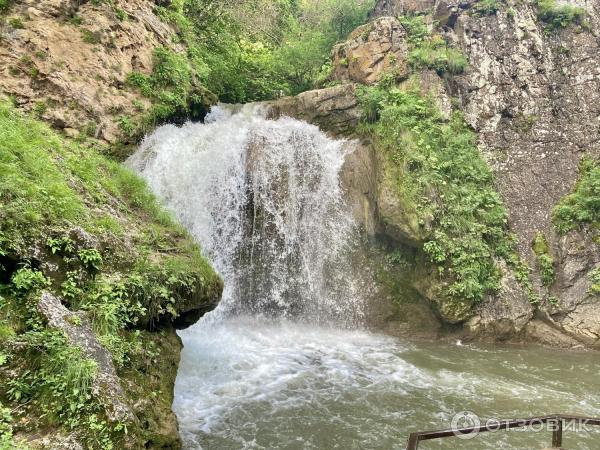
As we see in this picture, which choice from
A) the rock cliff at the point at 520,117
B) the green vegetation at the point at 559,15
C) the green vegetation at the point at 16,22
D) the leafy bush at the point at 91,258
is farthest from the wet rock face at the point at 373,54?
the leafy bush at the point at 91,258

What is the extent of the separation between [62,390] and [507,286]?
11392mm

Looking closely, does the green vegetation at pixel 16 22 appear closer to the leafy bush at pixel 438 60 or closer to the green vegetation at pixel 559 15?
the leafy bush at pixel 438 60

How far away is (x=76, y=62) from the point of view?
10656mm

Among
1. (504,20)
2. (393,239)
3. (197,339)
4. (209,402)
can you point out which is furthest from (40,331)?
(504,20)

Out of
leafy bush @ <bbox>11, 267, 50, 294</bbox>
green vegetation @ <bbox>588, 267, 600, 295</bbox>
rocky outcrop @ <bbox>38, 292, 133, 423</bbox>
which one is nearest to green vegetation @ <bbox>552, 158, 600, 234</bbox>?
green vegetation @ <bbox>588, 267, 600, 295</bbox>

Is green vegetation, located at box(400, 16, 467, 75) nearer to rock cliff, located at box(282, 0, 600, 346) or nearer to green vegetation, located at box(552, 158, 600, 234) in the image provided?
rock cliff, located at box(282, 0, 600, 346)

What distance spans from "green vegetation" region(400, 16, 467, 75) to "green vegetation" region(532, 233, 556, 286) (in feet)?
23.2

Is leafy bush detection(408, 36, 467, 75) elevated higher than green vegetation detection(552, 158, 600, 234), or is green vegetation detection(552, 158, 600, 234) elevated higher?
leafy bush detection(408, 36, 467, 75)

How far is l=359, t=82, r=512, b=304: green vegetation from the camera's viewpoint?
464 inches

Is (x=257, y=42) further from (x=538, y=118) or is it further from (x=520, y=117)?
(x=538, y=118)

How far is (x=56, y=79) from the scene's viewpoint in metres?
9.98

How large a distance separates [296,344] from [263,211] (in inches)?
157

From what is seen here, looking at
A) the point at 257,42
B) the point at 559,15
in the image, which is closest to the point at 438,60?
the point at 559,15

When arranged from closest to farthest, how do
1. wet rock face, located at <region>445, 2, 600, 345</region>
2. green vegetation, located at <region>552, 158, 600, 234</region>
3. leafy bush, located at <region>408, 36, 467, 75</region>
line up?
wet rock face, located at <region>445, 2, 600, 345</region>
green vegetation, located at <region>552, 158, 600, 234</region>
leafy bush, located at <region>408, 36, 467, 75</region>
